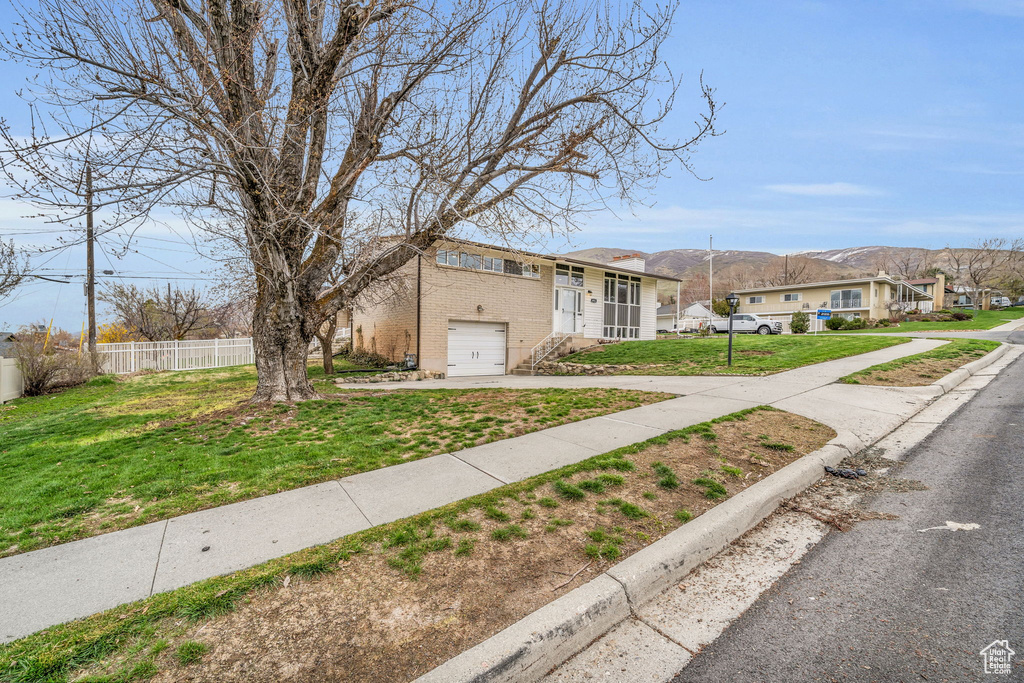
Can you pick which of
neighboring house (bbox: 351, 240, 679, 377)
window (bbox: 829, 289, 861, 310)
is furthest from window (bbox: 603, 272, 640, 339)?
window (bbox: 829, 289, 861, 310)

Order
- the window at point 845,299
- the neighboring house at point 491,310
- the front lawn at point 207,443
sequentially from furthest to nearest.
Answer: the window at point 845,299, the neighboring house at point 491,310, the front lawn at point 207,443

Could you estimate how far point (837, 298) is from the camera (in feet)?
124

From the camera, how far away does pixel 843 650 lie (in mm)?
2182

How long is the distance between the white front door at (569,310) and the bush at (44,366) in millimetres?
17406

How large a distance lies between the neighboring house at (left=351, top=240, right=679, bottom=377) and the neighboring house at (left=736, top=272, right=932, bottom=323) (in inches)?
725

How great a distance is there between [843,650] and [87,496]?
Answer: 19.9ft

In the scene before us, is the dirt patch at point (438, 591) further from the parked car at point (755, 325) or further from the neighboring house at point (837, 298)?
the neighboring house at point (837, 298)

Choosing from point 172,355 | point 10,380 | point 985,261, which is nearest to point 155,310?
point 172,355

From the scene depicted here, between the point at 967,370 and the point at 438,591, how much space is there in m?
13.5

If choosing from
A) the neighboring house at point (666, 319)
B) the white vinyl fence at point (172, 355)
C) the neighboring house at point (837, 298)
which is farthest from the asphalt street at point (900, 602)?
the neighboring house at point (666, 319)

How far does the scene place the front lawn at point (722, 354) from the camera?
41.3ft

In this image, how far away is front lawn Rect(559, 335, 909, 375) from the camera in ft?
41.3

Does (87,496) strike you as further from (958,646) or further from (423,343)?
(423,343)

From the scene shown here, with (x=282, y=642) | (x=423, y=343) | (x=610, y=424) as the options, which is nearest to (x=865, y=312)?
(x=423, y=343)
